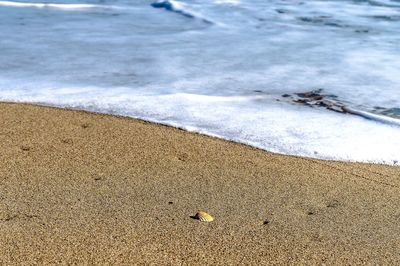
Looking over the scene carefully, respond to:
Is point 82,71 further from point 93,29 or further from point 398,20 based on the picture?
point 398,20

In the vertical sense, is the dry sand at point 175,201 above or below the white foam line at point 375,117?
above

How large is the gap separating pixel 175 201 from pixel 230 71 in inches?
125

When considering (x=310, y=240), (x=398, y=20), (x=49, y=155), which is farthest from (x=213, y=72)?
(x=398, y=20)

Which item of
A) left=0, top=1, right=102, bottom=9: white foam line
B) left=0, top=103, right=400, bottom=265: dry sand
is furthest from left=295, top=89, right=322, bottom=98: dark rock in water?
left=0, top=1, right=102, bottom=9: white foam line

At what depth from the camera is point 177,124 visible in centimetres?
441

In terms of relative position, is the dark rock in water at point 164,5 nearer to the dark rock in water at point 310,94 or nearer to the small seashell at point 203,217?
the dark rock in water at point 310,94

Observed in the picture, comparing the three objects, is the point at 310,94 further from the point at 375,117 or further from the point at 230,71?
the point at 230,71

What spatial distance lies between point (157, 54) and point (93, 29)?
6.37 feet

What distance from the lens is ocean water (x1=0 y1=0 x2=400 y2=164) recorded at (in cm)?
447

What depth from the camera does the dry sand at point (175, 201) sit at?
8.89ft

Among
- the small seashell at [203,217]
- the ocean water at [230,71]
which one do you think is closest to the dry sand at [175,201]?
the small seashell at [203,217]

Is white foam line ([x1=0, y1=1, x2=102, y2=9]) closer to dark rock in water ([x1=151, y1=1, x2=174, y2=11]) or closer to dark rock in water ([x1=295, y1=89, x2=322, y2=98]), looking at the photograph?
dark rock in water ([x1=151, y1=1, x2=174, y2=11])

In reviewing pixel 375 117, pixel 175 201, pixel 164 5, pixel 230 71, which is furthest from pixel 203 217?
pixel 164 5

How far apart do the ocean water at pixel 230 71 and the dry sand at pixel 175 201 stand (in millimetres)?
399
